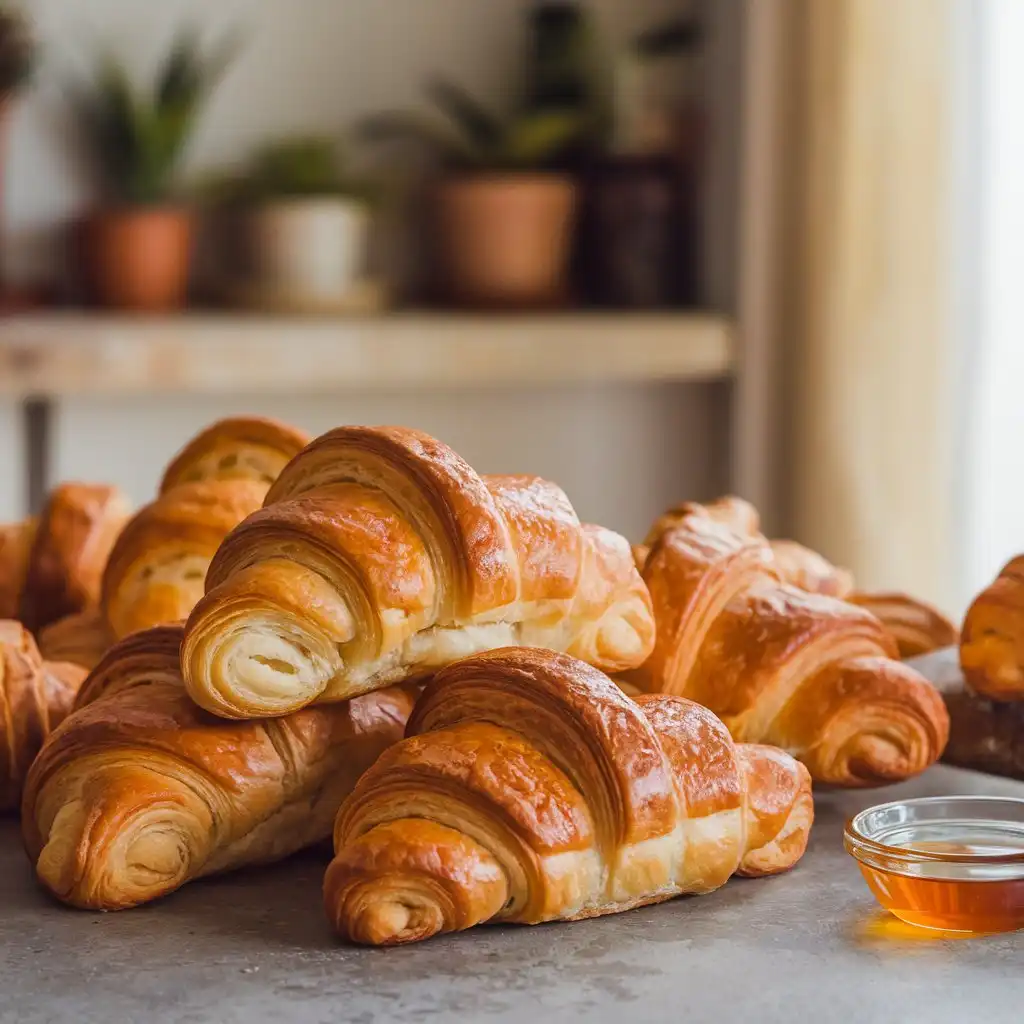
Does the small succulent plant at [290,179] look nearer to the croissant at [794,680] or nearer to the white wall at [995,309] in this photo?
the white wall at [995,309]

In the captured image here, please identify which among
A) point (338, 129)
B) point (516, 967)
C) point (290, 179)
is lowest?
point (516, 967)

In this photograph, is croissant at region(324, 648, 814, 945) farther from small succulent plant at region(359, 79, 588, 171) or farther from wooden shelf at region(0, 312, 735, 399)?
small succulent plant at region(359, 79, 588, 171)

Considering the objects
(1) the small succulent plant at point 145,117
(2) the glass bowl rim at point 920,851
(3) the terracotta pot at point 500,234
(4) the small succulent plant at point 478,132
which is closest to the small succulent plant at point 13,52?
(1) the small succulent plant at point 145,117

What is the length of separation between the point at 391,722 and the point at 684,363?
2442 millimetres

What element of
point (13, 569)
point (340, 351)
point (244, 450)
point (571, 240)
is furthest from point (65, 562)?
point (571, 240)

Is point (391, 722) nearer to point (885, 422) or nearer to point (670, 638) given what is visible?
point (670, 638)

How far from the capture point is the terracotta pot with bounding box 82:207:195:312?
3.06m

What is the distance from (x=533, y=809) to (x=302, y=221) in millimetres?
2495

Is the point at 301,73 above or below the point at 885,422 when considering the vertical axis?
above

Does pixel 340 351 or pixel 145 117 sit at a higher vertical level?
pixel 145 117

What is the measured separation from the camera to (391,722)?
955 mm

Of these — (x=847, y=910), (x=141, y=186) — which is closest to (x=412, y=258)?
(x=141, y=186)

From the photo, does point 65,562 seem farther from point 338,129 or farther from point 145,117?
point 338,129

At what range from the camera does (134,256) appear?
307 cm
